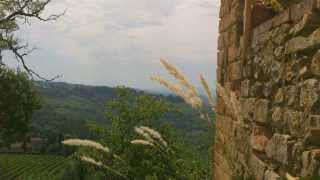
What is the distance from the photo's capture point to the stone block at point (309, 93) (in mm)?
2918

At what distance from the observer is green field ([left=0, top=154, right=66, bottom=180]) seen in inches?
2190

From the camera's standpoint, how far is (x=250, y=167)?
13.5 ft

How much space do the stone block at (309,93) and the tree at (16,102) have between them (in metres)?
32.4

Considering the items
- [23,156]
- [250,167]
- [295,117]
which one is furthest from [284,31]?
[23,156]

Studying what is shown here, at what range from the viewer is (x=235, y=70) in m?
4.98

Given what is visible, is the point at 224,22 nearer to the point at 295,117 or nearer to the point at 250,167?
the point at 250,167

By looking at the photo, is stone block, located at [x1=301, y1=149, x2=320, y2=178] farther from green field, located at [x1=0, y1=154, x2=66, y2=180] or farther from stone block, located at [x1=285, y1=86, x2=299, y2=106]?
green field, located at [x1=0, y1=154, x2=66, y2=180]

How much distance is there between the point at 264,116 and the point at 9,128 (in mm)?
35262

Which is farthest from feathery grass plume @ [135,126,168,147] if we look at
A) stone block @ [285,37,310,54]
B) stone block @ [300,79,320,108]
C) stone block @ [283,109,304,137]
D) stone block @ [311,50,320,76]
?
stone block @ [311,50,320,76]

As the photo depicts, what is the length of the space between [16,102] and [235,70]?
3255 cm

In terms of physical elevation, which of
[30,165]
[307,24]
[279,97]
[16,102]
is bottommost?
[30,165]

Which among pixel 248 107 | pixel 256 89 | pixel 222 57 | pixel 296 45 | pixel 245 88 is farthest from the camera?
pixel 222 57

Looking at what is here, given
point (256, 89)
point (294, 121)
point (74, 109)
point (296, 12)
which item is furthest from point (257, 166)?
point (74, 109)

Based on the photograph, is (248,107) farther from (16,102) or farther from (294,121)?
(16,102)
